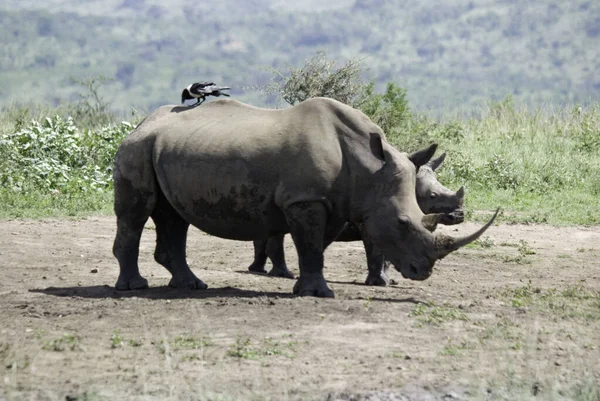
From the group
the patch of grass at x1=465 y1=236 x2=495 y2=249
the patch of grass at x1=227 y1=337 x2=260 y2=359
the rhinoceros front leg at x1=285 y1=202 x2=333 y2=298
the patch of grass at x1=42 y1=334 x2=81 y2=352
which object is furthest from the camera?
the patch of grass at x1=465 y1=236 x2=495 y2=249

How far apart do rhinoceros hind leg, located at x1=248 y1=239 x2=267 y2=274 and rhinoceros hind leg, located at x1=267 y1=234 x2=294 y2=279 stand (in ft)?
0.54

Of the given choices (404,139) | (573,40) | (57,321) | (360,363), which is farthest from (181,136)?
(573,40)

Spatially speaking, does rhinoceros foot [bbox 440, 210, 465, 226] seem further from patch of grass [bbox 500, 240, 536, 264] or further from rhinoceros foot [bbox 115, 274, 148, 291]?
rhinoceros foot [bbox 115, 274, 148, 291]

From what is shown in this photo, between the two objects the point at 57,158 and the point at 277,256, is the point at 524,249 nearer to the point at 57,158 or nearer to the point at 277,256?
the point at 277,256

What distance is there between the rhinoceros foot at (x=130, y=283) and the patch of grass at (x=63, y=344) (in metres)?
2.08

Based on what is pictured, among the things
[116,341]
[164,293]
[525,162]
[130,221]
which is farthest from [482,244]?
[525,162]

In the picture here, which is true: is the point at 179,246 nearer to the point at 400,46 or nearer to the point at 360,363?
the point at 360,363

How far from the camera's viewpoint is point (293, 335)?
7.82 m

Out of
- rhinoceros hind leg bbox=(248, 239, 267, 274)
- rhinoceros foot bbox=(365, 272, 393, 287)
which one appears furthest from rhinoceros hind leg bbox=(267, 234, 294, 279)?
rhinoceros foot bbox=(365, 272, 393, 287)

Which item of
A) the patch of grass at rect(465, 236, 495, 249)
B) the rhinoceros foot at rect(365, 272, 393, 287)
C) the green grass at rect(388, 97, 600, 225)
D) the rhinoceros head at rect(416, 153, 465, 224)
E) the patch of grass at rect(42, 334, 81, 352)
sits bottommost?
the green grass at rect(388, 97, 600, 225)

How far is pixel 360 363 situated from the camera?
721 cm

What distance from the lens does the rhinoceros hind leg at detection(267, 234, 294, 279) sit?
1095 cm

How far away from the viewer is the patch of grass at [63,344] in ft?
24.4

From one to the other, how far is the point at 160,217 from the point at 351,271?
2149 mm
